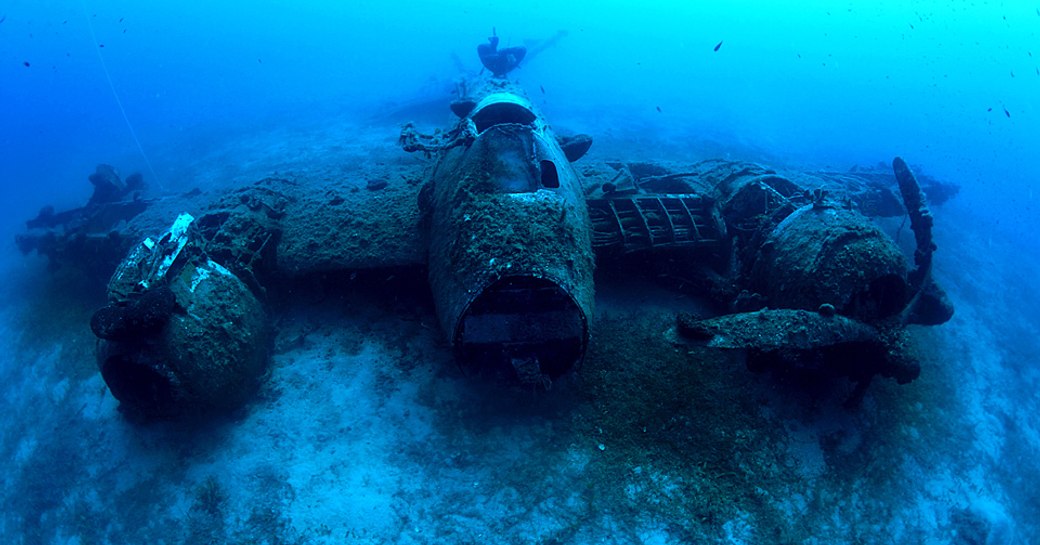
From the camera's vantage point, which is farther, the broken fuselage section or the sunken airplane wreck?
the sunken airplane wreck

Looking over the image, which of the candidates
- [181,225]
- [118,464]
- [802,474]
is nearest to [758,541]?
[802,474]

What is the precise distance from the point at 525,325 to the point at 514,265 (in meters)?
0.83

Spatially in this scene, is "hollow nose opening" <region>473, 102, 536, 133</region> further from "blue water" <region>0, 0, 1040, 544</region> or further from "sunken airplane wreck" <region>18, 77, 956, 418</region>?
"blue water" <region>0, 0, 1040, 544</region>

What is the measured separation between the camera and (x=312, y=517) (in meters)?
5.54

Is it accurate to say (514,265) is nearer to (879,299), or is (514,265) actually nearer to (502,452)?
(502,452)

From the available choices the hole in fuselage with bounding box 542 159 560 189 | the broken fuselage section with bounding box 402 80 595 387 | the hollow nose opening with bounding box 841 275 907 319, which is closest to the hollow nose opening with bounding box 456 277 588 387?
the broken fuselage section with bounding box 402 80 595 387

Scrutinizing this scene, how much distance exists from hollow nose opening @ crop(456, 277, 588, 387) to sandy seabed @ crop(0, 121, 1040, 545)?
49.3 inches

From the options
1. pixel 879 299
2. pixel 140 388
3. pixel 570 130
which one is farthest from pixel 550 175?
pixel 570 130

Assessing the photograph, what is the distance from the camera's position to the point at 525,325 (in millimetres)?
5746

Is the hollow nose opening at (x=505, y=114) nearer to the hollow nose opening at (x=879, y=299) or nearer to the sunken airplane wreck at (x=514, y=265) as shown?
the sunken airplane wreck at (x=514, y=265)

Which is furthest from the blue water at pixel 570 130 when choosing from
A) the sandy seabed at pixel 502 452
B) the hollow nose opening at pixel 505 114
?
the hollow nose opening at pixel 505 114

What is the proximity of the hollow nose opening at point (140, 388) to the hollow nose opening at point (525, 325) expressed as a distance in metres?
4.07

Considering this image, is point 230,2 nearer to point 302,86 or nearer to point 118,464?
point 302,86

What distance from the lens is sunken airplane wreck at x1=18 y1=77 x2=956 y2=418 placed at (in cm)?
571
